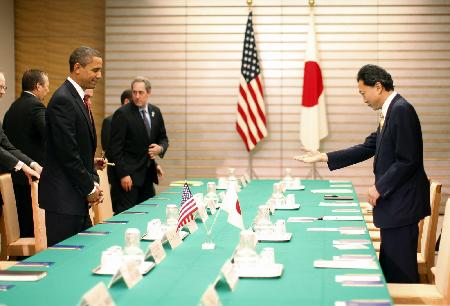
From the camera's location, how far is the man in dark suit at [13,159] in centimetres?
594

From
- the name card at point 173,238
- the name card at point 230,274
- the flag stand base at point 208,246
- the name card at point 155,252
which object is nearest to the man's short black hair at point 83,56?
the name card at point 173,238

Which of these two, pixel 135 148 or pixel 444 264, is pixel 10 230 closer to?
pixel 135 148

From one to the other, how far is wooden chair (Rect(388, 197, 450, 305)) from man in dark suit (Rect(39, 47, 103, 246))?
1922 mm

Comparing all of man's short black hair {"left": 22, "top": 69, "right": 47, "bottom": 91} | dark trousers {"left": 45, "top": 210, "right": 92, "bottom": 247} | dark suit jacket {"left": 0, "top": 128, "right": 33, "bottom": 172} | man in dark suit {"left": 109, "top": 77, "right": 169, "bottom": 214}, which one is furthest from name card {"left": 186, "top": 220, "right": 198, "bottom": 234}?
man's short black hair {"left": 22, "top": 69, "right": 47, "bottom": 91}

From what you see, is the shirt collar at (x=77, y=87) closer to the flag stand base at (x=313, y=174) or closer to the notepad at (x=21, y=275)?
the notepad at (x=21, y=275)

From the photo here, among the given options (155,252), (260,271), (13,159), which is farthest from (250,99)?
(260,271)

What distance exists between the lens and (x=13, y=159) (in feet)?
19.6

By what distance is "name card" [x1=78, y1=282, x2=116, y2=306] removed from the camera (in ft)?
6.51

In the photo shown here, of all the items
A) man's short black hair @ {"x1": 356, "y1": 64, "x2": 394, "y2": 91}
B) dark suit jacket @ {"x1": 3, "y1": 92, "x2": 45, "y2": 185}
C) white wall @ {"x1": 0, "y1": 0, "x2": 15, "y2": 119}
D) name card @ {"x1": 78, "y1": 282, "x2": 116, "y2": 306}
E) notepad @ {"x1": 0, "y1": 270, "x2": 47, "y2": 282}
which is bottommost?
notepad @ {"x1": 0, "y1": 270, "x2": 47, "y2": 282}

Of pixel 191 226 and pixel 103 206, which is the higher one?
pixel 191 226

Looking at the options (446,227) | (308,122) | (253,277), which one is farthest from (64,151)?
(308,122)

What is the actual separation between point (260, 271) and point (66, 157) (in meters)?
1.90

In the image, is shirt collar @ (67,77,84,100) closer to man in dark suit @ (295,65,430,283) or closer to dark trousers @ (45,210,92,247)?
dark trousers @ (45,210,92,247)

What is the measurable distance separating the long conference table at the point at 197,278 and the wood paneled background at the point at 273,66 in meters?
5.87
